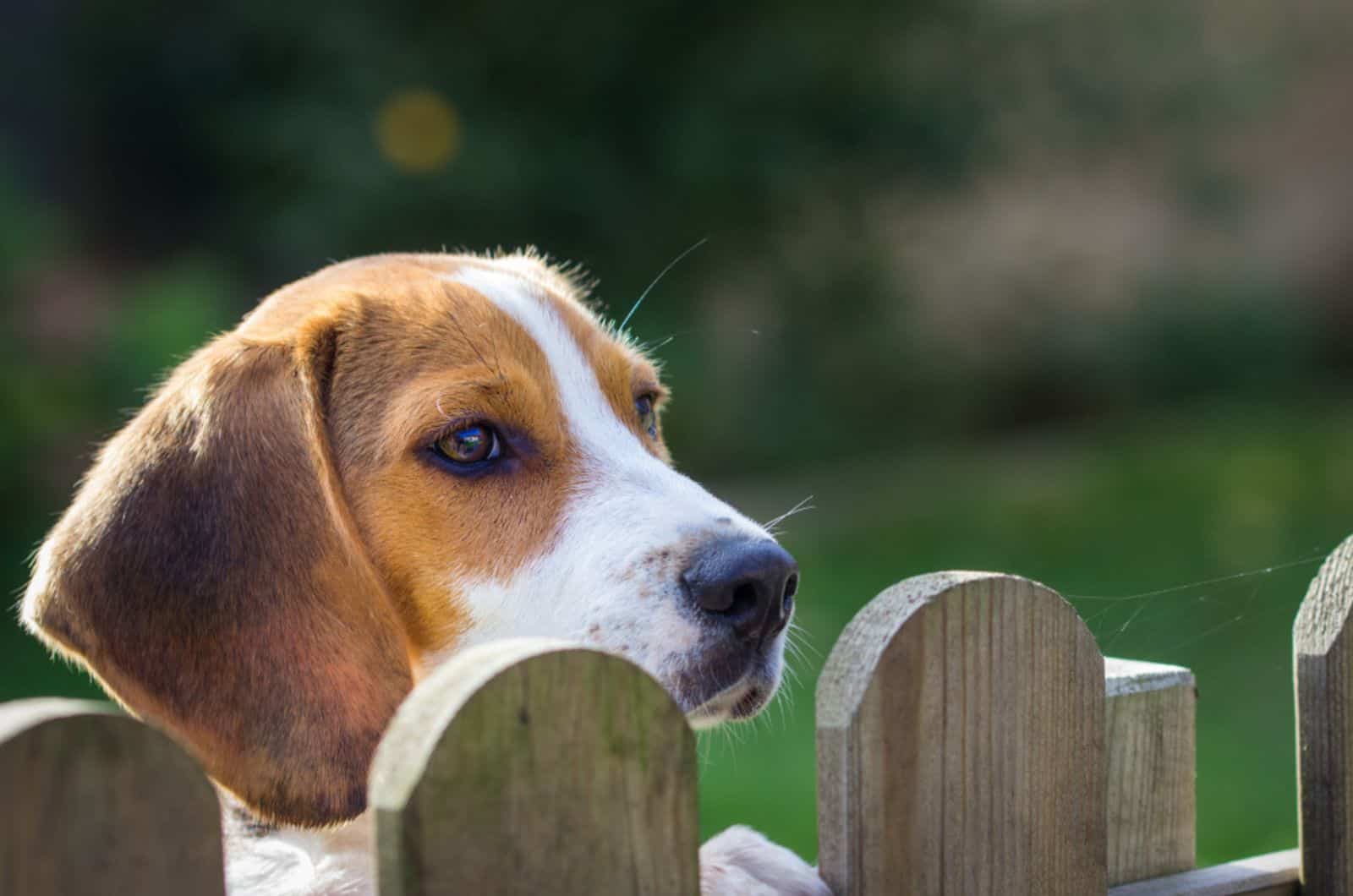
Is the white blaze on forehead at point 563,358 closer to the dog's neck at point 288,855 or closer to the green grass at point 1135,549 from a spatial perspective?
the dog's neck at point 288,855

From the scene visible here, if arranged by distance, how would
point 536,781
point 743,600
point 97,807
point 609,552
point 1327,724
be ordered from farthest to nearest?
1. point 609,552
2. point 743,600
3. point 1327,724
4. point 536,781
5. point 97,807

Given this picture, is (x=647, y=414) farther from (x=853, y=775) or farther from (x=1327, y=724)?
(x=853, y=775)

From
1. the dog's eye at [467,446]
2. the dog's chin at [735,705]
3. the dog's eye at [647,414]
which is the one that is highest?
the dog's eye at [467,446]

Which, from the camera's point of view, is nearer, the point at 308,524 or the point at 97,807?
the point at 97,807

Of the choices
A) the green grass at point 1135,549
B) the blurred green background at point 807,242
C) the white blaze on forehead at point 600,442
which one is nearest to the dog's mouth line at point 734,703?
the white blaze on forehead at point 600,442

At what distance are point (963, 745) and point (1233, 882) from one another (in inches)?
25.8

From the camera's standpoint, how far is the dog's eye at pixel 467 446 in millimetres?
2852

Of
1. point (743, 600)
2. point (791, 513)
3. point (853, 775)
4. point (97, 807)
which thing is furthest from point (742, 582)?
point (97, 807)

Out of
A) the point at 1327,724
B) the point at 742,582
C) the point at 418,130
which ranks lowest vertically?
the point at 1327,724

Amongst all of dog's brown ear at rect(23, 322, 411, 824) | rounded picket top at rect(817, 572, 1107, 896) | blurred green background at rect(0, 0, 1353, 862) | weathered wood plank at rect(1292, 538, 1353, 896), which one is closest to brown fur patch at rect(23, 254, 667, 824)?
dog's brown ear at rect(23, 322, 411, 824)

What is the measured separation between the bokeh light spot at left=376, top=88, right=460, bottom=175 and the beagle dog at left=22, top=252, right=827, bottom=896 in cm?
834

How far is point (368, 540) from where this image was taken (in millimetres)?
2762

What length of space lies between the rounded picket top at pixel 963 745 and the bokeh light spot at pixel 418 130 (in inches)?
389

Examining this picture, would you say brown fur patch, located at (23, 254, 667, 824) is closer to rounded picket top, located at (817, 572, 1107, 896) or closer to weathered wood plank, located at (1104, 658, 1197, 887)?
rounded picket top, located at (817, 572, 1107, 896)
